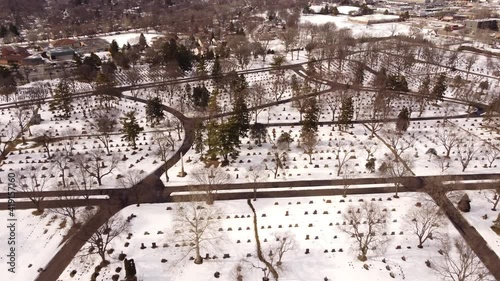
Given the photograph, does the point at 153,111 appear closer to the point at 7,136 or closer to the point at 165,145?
the point at 165,145

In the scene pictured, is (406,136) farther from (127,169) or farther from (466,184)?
(127,169)

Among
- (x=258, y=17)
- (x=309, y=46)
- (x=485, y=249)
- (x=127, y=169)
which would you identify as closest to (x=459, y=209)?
(x=485, y=249)

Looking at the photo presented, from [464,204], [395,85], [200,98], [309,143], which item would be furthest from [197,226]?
[395,85]

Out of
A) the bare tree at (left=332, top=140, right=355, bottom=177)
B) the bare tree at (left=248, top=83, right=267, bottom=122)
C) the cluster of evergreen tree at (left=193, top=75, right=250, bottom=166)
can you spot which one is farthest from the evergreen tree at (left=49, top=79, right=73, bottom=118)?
the bare tree at (left=332, top=140, right=355, bottom=177)

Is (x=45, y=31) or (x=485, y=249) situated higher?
(x=45, y=31)

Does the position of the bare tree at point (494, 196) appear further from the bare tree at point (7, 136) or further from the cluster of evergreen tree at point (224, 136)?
the bare tree at point (7, 136)
